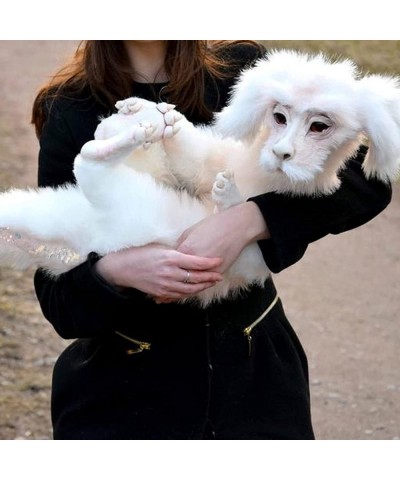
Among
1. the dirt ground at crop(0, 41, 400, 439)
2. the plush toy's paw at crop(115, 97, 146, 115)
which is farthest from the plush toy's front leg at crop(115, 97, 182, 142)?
the dirt ground at crop(0, 41, 400, 439)

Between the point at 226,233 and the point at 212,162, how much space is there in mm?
211

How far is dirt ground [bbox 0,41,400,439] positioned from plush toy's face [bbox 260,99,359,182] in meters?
1.92

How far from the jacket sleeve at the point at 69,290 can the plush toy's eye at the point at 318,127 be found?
1.64ft

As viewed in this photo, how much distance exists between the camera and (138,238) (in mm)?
1796

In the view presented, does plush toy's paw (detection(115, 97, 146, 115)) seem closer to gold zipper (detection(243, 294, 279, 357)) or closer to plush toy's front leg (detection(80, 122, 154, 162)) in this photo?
plush toy's front leg (detection(80, 122, 154, 162))

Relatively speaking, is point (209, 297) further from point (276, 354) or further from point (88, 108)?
point (88, 108)

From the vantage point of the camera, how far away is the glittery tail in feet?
5.99

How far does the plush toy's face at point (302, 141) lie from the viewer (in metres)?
1.63

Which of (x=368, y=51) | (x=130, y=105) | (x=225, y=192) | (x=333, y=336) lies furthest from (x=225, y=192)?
(x=368, y=51)

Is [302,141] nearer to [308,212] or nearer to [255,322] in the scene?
[308,212]

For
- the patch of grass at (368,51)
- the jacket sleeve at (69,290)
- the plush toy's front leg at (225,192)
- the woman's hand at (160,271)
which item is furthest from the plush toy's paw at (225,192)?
the patch of grass at (368,51)

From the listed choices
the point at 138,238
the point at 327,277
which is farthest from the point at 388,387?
the point at 138,238

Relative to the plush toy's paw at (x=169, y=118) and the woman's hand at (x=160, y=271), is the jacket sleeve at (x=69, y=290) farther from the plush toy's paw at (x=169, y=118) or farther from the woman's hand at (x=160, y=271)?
the plush toy's paw at (x=169, y=118)

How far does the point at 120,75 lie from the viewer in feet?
6.40
